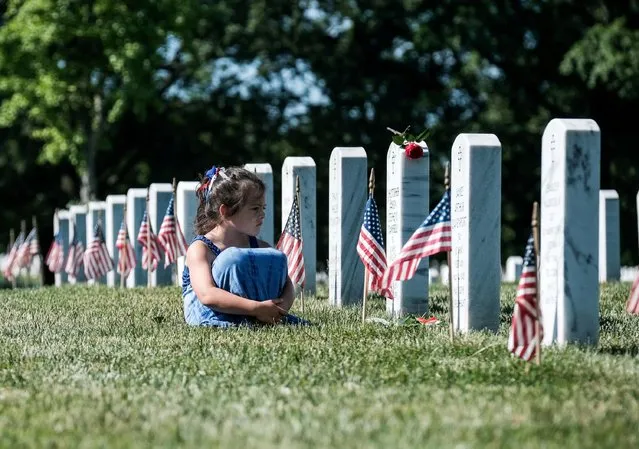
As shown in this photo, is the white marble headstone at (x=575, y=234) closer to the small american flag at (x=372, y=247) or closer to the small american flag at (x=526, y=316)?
the small american flag at (x=526, y=316)

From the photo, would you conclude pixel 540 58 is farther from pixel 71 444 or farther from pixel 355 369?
pixel 71 444

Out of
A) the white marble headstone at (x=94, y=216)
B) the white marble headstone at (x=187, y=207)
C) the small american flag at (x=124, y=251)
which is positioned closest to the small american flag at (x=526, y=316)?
the white marble headstone at (x=187, y=207)

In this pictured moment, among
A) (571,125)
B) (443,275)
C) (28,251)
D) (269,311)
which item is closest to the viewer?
(571,125)

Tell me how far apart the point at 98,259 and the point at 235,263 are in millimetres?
11536

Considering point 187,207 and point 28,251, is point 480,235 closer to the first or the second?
point 187,207

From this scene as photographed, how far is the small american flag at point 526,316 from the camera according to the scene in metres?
7.66

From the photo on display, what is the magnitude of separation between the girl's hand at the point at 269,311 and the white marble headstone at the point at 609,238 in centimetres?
1109

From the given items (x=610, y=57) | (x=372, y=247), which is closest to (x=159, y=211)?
(x=372, y=247)

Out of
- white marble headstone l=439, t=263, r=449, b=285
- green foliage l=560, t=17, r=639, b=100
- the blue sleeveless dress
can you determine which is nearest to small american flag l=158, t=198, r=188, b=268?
the blue sleeveless dress

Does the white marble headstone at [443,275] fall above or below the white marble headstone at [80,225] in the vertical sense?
below

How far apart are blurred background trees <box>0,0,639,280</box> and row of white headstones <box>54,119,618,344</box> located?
20438 millimetres

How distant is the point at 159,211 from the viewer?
1962 centimetres

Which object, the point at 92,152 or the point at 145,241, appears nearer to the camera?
the point at 145,241

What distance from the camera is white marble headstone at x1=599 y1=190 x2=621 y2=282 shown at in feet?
65.8
